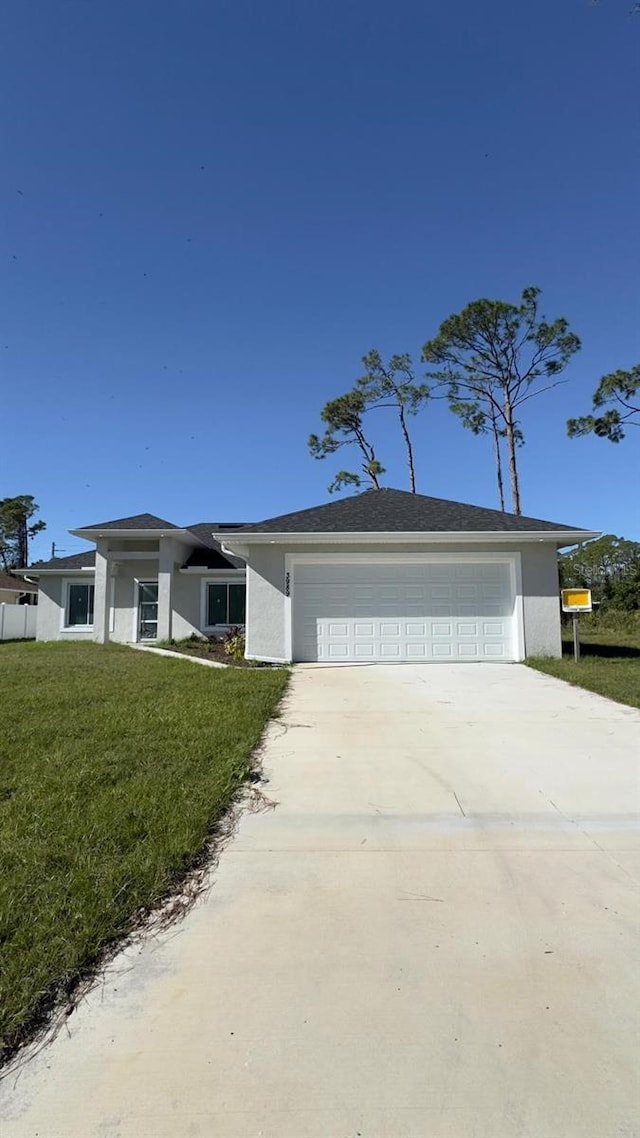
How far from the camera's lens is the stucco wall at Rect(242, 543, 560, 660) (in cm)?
1236

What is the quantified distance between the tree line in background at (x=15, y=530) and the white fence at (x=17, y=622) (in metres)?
30.4

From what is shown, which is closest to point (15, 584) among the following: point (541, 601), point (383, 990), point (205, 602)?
point (205, 602)

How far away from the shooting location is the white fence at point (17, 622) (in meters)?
22.8

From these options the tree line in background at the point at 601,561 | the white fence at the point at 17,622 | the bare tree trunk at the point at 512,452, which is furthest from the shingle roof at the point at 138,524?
the tree line in background at the point at 601,561

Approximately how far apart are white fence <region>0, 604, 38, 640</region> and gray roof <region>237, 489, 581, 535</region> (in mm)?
15133

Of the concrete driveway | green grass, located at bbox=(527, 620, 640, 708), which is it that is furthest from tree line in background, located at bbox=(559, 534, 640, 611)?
the concrete driveway

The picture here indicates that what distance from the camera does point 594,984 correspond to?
2.20 meters

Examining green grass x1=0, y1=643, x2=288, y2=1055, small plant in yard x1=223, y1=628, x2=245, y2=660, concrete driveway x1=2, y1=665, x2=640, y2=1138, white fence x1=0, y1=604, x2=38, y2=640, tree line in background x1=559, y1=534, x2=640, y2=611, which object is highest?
tree line in background x1=559, y1=534, x2=640, y2=611

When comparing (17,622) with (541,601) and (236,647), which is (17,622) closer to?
(236,647)

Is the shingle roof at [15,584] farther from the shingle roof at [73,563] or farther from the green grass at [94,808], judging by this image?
the green grass at [94,808]

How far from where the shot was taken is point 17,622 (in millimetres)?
23594

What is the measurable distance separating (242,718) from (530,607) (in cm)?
809

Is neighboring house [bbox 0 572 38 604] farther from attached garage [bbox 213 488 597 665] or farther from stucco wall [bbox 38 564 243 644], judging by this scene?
attached garage [bbox 213 488 597 665]

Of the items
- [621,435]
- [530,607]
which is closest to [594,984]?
[530,607]
